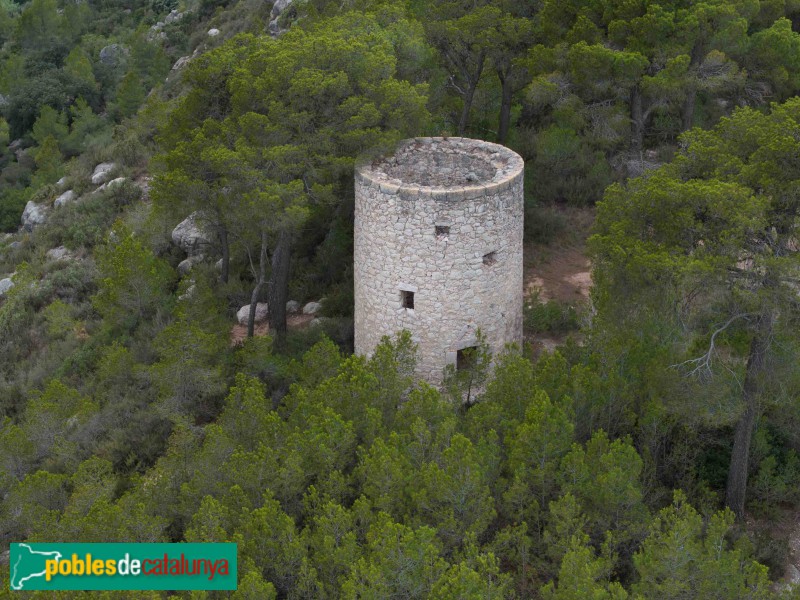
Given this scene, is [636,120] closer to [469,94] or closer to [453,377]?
[469,94]

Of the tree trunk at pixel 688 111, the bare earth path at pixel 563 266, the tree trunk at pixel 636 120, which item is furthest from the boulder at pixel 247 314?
the tree trunk at pixel 688 111

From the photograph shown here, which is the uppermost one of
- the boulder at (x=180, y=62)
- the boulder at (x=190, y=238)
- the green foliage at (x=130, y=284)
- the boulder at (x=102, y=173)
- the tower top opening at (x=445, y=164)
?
the tower top opening at (x=445, y=164)

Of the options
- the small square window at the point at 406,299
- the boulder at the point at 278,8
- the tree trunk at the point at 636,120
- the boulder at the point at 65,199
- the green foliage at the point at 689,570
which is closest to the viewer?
the green foliage at the point at 689,570

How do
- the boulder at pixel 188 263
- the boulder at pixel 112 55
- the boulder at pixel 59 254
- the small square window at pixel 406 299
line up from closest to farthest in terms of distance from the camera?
the small square window at pixel 406 299 < the boulder at pixel 188 263 < the boulder at pixel 59 254 < the boulder at pixel 112 55

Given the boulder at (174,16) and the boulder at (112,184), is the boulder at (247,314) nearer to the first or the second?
the boulder at (112,184)

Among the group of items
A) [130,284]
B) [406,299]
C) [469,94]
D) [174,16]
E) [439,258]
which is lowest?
[174,16]

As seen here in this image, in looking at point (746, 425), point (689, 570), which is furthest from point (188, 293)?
point (689, 570)
